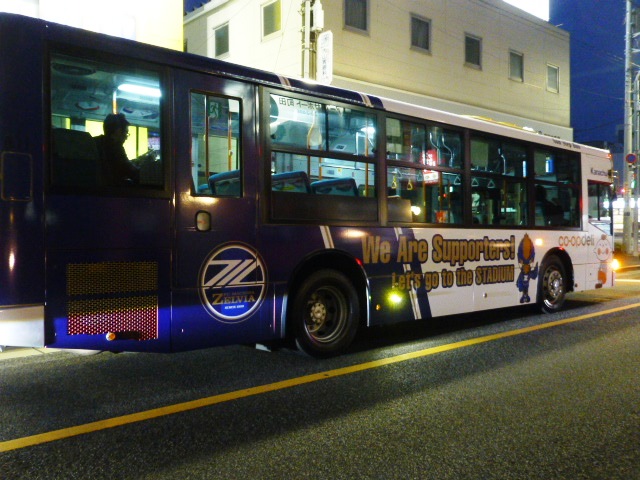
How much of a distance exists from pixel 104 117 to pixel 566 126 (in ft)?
80.8

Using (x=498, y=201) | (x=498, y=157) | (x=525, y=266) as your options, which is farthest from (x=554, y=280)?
(x=498, y=157)

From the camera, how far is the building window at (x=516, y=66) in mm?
22703

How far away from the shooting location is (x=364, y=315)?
6617 millimetres

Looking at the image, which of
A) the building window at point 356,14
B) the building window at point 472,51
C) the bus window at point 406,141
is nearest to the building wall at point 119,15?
the building window at point 356,14

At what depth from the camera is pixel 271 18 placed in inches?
713

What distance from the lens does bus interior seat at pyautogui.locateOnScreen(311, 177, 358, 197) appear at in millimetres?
6148

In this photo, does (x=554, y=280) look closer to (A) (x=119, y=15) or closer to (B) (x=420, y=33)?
(A) (x=119, y=15)

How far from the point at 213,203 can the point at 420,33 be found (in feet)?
53.0

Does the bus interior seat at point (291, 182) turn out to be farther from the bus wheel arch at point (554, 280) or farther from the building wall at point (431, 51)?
the building wall at point (431, 51)

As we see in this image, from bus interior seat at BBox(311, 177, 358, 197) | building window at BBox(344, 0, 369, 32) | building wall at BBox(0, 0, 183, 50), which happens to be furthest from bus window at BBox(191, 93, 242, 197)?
building window at BBox(344, 0, 369, 32)

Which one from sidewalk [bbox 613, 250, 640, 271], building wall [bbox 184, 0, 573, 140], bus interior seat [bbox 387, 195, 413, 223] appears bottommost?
sidewalk [bbox 613, 250, 640, 271]

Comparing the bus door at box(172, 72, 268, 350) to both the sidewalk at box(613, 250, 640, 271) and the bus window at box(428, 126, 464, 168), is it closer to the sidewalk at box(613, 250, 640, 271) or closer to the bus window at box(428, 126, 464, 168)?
the bus window at box(428, 126, 464, 168)

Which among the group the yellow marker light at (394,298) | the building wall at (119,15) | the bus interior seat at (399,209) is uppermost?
the building wall at (119,15)

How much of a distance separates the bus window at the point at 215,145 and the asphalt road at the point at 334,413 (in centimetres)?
178
